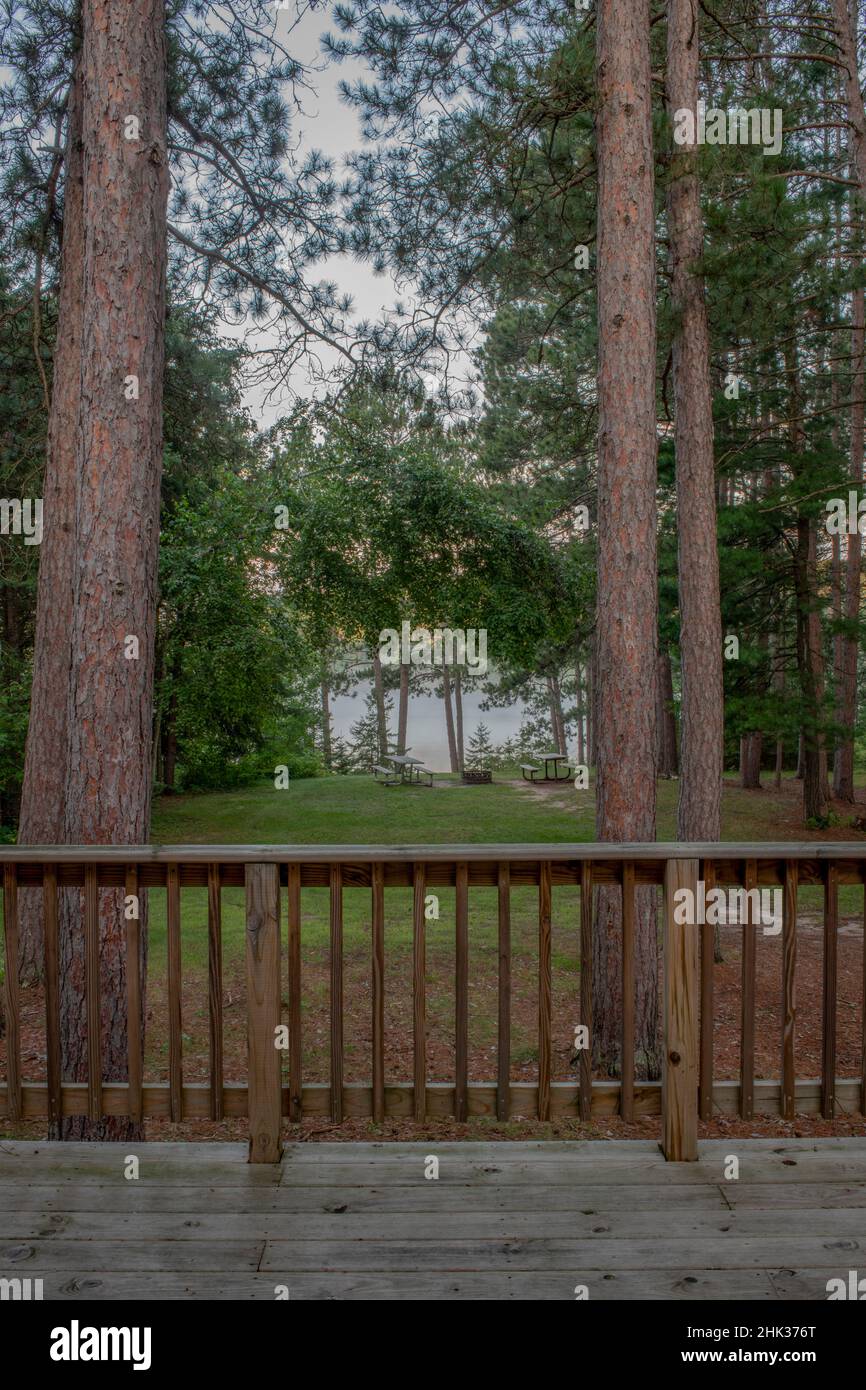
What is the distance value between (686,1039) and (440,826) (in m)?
10.7

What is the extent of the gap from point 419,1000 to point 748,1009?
103 centimetres

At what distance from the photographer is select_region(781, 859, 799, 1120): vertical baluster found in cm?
267

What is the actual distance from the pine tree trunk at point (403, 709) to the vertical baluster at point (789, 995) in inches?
959

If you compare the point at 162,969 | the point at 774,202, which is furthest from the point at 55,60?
the point at 162,969

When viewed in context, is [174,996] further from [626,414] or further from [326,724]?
[326,724]

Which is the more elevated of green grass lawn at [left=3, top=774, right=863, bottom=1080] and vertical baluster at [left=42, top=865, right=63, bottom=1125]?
vertical baluster at [left=42, top=865, right=63, bottom=1125]

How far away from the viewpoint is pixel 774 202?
6832 mm

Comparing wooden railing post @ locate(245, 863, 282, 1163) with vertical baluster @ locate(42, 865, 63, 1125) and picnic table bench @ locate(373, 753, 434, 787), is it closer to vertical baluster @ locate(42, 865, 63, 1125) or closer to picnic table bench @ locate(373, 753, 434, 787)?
vertical baluster @ locate(42, 865, 63, 1125)

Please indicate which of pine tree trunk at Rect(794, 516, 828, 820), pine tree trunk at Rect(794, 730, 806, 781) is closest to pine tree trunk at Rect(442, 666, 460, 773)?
pine tree trunk at Rect(794, 730, 806, 781)

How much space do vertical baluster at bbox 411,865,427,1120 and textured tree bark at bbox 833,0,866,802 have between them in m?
8.34

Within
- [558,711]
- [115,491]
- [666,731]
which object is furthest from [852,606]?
[558,711]

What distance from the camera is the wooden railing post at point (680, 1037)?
2.57m

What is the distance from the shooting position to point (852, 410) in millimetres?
14844

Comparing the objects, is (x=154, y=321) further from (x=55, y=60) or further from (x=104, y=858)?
(x=55, y=60)
